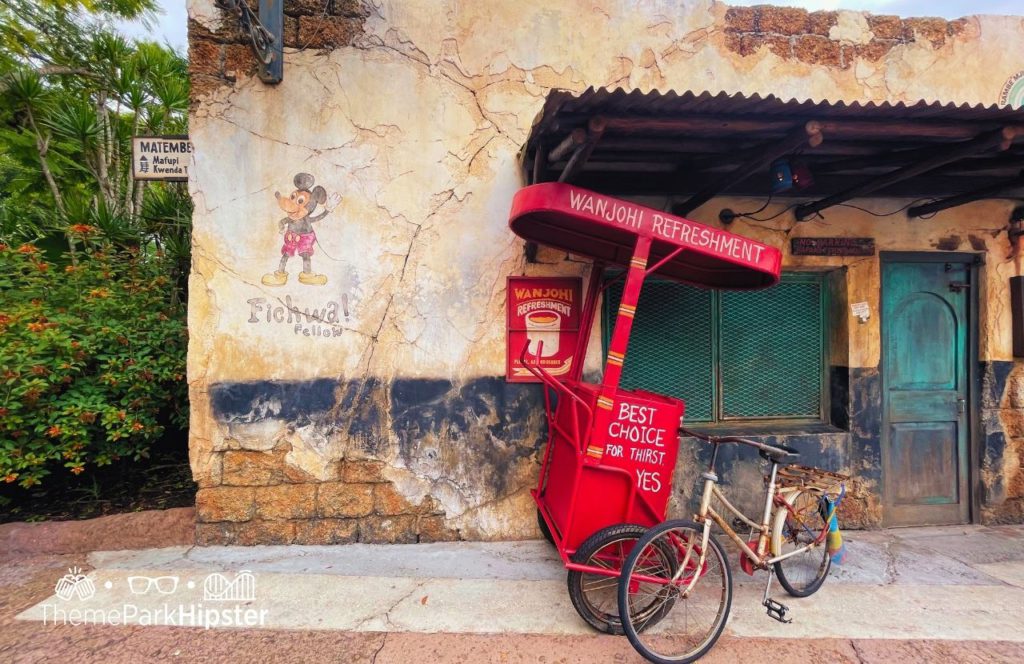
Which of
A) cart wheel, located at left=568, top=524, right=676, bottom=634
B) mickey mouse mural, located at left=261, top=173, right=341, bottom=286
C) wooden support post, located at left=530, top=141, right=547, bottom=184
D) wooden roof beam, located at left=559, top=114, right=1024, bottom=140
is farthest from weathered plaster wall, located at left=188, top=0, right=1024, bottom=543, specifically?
wooden roof beam, located at left=559, top=114, right=1024, bottom=140

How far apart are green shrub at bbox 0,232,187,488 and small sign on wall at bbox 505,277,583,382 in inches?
117

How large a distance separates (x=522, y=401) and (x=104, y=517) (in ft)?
11.5

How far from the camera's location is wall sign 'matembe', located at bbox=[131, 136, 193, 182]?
14.0 ft

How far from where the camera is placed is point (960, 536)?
4.49m

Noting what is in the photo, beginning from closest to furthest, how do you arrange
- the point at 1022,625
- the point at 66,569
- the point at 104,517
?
the point at 1022,625 → the point at 66,569 → the point at 104,517

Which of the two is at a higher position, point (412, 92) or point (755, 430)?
point (412, 92)

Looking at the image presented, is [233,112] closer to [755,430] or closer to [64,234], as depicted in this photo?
[64,234]

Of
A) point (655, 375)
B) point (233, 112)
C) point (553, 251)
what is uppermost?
point (233, 112)

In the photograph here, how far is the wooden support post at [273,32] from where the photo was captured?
13.5 ft

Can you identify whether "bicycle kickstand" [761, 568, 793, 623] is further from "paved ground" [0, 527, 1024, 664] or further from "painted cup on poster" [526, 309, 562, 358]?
"painted cup on poster" [526, 309, 562, 358]

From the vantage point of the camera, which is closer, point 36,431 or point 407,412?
point 36,431

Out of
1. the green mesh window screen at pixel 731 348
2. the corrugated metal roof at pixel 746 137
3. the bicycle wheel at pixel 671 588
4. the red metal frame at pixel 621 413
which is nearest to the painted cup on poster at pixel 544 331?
the green mesh window screen at pixel 731 348

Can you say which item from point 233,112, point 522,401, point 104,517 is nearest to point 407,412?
point 522,401

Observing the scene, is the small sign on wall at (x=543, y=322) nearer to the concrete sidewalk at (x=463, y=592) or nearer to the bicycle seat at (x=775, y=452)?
the concrete sidewalk at (x=463, y=592)
